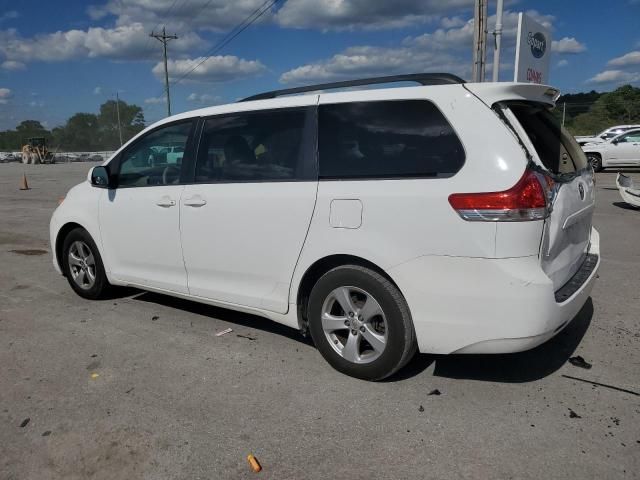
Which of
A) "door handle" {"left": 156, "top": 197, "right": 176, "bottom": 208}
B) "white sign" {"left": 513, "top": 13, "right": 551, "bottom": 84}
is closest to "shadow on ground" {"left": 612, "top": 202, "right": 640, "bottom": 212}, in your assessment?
"white sign" {"left": 513, "top": 13, "right": 551, "bottom": 84}

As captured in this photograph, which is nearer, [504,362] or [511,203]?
[511,203]

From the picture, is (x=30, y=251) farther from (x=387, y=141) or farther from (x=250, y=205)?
(x=387, y=141)

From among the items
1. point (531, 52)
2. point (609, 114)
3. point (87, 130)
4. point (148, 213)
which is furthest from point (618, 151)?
point (87, 130)

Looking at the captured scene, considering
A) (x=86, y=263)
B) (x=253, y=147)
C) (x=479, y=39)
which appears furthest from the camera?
(x=479, y=39)

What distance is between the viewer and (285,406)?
3117mm

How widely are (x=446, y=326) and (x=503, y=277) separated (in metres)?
0.44

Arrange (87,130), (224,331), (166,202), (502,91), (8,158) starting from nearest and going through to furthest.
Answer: (502,91)
(166,202)
(224,331)
(8,158)
(87,130)

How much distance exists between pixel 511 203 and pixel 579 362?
156cm

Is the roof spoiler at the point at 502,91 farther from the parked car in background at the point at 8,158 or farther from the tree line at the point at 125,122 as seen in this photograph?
the parked car in background at the point at 8,158

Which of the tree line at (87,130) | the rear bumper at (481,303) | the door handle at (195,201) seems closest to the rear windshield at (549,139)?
the rear bumper at (481,303)

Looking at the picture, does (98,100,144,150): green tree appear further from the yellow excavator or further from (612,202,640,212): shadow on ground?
(612,202,640,212): shadow on ground

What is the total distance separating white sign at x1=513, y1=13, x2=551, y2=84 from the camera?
12219 millimetres

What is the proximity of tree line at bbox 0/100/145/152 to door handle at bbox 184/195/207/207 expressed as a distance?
90.4m

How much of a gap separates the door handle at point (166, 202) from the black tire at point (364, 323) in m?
1.50
